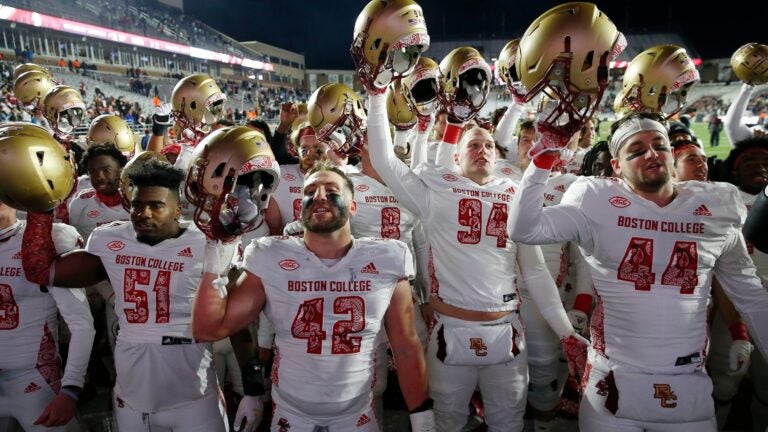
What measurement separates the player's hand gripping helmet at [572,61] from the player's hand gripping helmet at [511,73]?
1247 mm

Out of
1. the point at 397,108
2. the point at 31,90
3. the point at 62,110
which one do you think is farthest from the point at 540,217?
the point at 31,90

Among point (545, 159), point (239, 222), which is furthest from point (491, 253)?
point (239, 222)

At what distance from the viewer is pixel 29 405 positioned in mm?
2936

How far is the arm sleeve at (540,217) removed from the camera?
2.36m

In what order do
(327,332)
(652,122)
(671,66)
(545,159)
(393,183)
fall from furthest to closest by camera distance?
(671,66), (393,183), (652,122), (327,332), (545,159)

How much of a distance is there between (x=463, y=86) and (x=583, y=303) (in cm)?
178

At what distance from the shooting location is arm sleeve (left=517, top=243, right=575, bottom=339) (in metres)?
3.12

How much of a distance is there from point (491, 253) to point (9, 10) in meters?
28.2

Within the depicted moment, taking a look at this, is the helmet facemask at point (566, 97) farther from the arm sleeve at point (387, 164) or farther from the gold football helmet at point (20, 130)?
the gold football helmet at point (20, 130)

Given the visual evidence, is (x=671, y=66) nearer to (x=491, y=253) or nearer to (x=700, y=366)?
(x=491, y=253)

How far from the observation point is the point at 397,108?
4.44 metres

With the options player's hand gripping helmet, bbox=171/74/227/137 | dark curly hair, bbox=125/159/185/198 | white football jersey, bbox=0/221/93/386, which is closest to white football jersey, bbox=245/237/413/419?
dark curly hair, bbox=125/159/185/198

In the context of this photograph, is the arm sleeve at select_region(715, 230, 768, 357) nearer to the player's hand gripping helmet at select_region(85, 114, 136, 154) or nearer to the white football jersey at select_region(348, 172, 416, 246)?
the white football jersey at select_region(348, 172, 416, 246)

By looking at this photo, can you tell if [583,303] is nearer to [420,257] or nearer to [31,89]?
[420,257]
